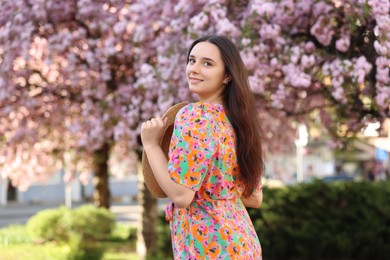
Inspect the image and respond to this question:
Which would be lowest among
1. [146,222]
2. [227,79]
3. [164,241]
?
[164,241]

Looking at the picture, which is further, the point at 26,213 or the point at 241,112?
the point at 26,213

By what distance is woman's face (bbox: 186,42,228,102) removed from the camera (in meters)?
3.02

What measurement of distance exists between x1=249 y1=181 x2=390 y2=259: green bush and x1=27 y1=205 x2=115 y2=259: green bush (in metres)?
2.45

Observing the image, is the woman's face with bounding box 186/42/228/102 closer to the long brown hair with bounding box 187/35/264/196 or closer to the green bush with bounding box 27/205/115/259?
the long brown hair with bounding box 187/35/264/196

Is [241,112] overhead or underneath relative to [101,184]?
overhead

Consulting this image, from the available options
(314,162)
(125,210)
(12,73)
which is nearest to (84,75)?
(12,73)

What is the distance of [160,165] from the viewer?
2855 millimetres

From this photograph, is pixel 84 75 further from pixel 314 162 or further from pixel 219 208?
pixel 314 162

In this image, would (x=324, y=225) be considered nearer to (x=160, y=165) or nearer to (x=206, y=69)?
(x=206, y=69)

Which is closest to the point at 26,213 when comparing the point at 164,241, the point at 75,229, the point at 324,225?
the point at 75,229

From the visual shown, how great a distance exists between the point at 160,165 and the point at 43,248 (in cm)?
922

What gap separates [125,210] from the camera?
27.1 metres

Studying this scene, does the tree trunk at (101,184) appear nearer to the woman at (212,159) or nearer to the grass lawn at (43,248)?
the grass lawn at (43,248)

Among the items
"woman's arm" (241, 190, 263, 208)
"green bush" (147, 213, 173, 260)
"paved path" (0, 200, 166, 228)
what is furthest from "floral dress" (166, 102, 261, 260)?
"paved path" (0, 200, 166, 228)
